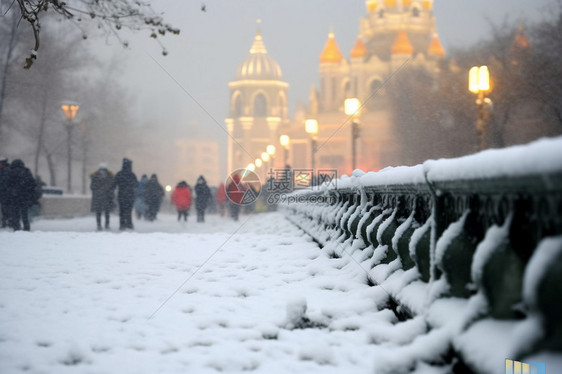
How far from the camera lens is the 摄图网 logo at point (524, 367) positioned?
220 cm

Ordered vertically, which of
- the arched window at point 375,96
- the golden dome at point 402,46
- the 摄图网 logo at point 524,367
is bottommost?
the 摄图网 logo at point 524,367

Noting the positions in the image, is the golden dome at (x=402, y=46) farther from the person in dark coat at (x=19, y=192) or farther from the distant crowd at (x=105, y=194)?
the person in dark coat at (x=19, y=192)

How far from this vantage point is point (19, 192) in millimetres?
17094

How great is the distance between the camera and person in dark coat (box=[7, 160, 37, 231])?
17.0 m

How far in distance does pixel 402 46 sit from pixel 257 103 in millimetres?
45305

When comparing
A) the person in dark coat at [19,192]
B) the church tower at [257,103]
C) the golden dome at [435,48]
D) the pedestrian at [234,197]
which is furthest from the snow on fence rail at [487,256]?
the church tower at [257,103]

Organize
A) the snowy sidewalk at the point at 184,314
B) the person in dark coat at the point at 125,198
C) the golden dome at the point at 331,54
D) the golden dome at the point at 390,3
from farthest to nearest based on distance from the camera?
1. the golden dome at the point at 331,54
2. the golden dome at the point at 390,3
3. the person in dark coat at the point at 125,198
4. the snowy sidewalk at the point at 184,314

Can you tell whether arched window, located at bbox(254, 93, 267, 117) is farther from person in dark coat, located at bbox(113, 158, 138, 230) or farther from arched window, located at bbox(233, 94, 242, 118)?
person in dark coat, located at bbox(113, 158, 138, 230)

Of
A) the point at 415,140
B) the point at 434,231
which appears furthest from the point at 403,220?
the point at 415,140

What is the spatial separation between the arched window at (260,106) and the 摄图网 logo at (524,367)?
126993 mm

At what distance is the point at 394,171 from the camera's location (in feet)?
15.5

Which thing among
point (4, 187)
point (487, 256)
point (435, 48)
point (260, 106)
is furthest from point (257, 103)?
point (487, 256)

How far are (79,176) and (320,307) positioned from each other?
224 ft

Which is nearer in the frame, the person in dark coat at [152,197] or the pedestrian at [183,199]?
the pedestrian at [183,199]
